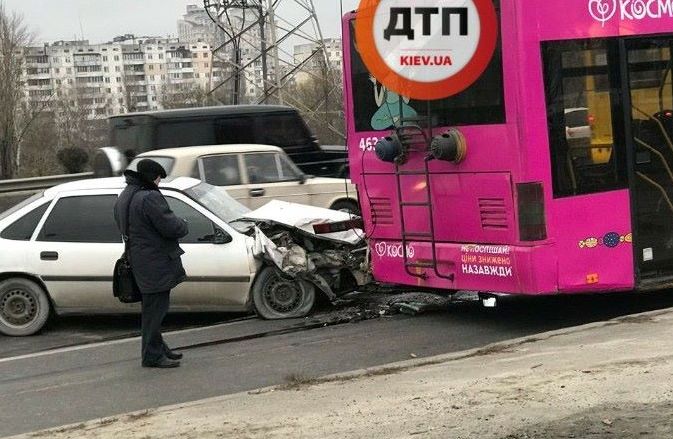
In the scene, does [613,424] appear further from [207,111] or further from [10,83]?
[10,83]

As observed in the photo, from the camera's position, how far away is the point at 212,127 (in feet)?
58.3

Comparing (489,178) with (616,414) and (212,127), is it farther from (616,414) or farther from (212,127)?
(212,127)

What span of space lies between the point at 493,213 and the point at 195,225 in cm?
321

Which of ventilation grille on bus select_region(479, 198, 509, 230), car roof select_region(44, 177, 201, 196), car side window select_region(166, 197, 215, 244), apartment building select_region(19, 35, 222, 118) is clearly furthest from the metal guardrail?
apartment building select_region(19, 35, 222, 118)

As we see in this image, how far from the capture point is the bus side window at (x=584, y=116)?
7914mm

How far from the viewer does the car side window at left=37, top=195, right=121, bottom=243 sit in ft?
31.7

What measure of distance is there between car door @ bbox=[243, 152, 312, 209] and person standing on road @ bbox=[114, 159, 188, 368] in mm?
6520

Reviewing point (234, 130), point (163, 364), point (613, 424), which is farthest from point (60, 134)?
point (613, 424)

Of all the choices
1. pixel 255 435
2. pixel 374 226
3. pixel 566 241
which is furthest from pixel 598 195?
pixel 255 435

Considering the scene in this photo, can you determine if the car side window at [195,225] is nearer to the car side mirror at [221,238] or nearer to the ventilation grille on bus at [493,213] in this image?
the car side mirror at [221,238]

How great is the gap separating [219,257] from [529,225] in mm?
3269

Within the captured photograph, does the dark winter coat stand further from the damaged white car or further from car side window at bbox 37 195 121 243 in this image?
car side window at bbox 37 195 121 243

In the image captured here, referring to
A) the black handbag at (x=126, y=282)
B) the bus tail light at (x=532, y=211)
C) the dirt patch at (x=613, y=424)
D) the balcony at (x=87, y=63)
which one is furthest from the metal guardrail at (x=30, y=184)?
the balcony at (x=87, y=63)

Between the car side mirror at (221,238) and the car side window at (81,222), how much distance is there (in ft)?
3.38
